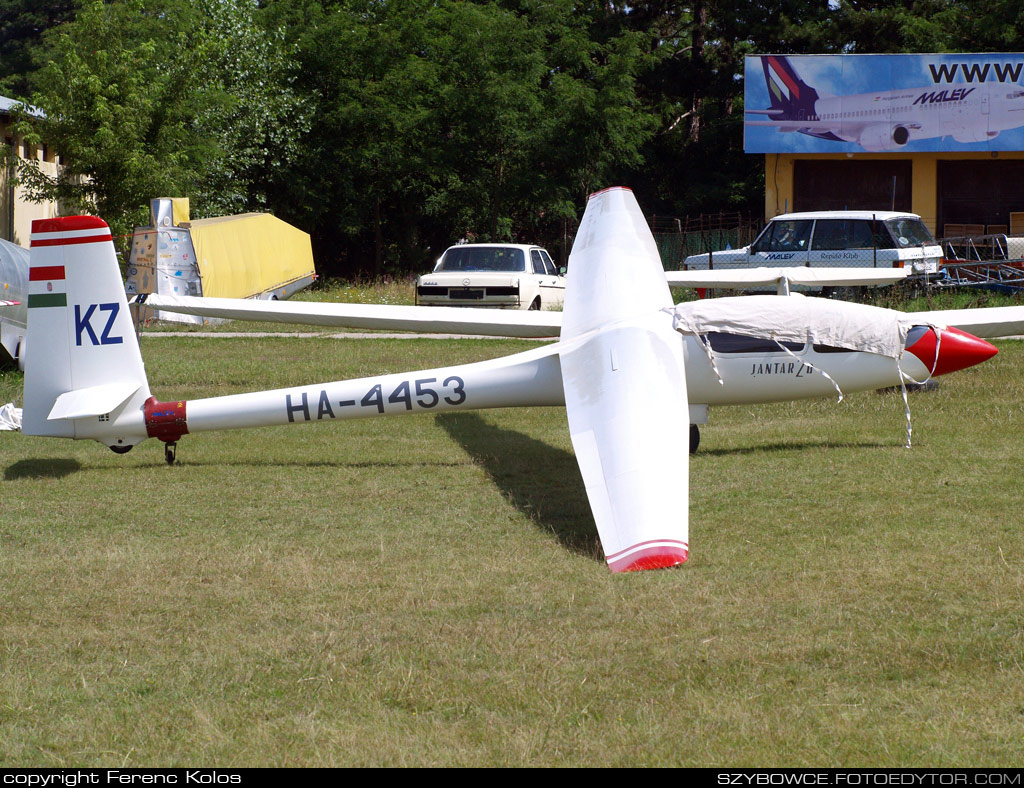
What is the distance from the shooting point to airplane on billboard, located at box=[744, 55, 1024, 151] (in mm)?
28750

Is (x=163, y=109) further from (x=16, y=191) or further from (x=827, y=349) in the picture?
(x=827, y=349)

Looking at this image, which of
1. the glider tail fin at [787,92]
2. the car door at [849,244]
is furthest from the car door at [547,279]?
the glider tail fin at [787,92]

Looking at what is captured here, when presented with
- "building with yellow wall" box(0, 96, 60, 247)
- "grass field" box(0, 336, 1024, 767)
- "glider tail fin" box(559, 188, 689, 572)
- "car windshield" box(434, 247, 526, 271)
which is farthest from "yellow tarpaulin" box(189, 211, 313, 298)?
"glider tail fin" box(559, 188, 689, 572)

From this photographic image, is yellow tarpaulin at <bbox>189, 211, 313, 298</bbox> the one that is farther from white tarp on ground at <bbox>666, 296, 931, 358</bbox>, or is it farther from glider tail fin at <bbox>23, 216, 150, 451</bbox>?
white tarp on ground at <bbox>666, 296, 931, 358</bbox>

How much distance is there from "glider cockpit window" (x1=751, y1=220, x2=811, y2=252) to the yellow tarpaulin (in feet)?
37.3

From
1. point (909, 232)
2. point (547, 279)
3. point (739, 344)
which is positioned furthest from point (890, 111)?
point (739, 344)

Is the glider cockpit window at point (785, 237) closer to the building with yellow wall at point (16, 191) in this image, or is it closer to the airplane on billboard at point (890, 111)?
the airplane on billboard at point (890, 111)

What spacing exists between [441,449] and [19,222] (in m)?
23.4

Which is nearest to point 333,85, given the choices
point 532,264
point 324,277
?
point 324,277

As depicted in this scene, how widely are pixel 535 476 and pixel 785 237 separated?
563 inches

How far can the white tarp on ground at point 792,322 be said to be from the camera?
10570 mm

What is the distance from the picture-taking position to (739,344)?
1078cm

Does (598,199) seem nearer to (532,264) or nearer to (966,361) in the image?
(966,361)

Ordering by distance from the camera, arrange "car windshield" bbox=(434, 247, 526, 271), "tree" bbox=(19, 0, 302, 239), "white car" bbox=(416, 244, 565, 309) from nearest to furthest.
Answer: "white car" bbox=(416, 244, 565, 309), "car windshield" bbox=(434, 247, 526, 271), "tree" bbox=(19, 0, 302, 239)
